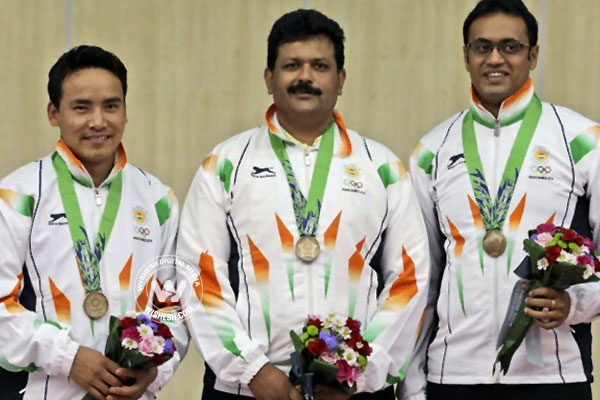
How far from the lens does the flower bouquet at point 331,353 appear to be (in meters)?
3.49

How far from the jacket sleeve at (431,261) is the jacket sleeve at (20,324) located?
1.20 metres

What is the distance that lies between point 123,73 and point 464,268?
1.37m

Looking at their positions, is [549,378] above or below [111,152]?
below

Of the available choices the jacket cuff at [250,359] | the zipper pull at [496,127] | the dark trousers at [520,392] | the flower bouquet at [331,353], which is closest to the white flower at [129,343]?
the jacket cuff at [250,359]

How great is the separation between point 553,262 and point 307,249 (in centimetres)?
80

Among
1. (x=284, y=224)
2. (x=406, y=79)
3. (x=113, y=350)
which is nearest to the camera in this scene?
(x=113, y=350)

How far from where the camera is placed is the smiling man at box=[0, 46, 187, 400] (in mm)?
3611

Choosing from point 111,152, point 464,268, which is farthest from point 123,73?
point 464,268

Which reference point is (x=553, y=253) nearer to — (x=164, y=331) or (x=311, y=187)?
(x=311, y=187)

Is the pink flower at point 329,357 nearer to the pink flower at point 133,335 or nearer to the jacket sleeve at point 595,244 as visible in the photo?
the pink flower at point 133,335

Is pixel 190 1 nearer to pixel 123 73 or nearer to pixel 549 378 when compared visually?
pixel 123 73

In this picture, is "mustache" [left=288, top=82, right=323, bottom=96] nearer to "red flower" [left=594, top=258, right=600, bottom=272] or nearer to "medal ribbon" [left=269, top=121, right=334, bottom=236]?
"medal ribbon" [left=269, top=121, right=334, bottom=236]

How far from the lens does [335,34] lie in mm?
4000

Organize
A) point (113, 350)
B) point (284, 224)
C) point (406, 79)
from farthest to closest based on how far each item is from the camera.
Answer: point (406, 79) < point (284, 224) < point (113, 350)
